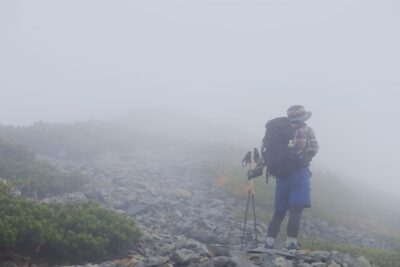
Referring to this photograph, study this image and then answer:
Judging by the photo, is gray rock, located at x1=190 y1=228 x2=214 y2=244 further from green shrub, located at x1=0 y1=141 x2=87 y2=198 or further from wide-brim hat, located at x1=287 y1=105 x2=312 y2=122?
green shrub, located at x1=0 y1=141 x2=87 y2=198

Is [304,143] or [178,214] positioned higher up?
[304,143]

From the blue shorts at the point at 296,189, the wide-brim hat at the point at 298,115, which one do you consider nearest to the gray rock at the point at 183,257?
the blue shorts at the point at 296,189

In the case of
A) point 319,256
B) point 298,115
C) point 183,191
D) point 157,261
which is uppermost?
point 298,115

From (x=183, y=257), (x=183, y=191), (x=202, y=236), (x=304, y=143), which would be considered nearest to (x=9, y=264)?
(x=183, y=257)

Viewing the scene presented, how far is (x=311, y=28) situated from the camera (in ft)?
623

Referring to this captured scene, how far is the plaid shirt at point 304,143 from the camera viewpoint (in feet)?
35.2

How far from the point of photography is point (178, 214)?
51.4ft

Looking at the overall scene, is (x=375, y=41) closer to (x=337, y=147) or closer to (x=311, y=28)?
(x=311, y=28)

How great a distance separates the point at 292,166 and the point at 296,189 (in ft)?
1.55

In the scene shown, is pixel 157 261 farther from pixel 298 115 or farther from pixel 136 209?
pixel 136 209

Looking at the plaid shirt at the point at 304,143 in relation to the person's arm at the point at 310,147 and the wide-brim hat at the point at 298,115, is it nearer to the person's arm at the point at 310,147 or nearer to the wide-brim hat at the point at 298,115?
the person's arm at the point at 310,147

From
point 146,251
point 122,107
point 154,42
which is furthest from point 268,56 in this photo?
point 146,251

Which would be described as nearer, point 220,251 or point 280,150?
point 220,251

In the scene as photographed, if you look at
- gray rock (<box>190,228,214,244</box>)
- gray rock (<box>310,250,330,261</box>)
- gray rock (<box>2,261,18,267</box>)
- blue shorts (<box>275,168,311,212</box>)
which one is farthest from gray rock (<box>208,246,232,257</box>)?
gray rock (<box>190,228,214,244</box>)
